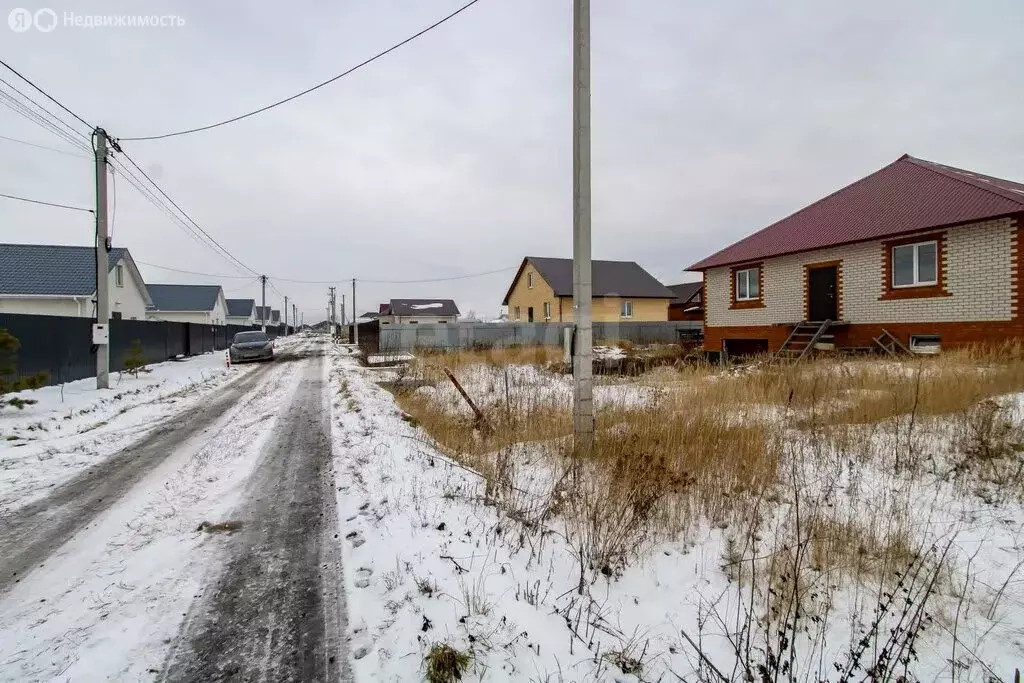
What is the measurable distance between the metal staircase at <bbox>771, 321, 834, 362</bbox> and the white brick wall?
60 centimetres

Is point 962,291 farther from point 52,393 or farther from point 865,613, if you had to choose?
point 52,393

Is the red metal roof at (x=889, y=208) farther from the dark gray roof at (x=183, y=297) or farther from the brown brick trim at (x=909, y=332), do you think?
the dark gray roof at (x=183, y=297)

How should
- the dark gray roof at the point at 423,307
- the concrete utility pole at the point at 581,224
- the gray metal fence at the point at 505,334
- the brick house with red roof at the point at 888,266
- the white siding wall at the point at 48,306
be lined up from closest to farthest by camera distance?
the concrete utility pole at the point at 581,224, the brick house with red roof at the point at 888,266, the white siding wall at the point at 48,306, the gray metal fence at the point at 505,334, the dark gray roof at the point at 423,307

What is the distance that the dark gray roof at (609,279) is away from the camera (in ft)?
120

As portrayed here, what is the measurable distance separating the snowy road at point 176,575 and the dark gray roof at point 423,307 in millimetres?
63395

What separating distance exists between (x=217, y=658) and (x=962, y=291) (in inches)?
633

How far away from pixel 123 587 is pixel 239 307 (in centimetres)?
8014

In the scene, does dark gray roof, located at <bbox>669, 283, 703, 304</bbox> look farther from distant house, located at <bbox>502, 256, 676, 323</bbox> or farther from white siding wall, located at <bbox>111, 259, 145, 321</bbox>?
white siding wall, located at <bbox>111, 259, 145, 321</bbox>

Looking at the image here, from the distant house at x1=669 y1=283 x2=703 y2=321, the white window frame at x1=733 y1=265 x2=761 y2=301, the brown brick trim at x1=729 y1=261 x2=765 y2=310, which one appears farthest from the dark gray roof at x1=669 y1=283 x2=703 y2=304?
the white window frame at x1=733 y1=265 x2=761 y2=301

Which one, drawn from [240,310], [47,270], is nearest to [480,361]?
[47,270]

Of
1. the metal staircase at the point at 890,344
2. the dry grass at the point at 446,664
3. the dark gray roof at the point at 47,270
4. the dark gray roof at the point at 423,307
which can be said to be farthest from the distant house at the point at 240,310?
the dry grass at the point at 446,664

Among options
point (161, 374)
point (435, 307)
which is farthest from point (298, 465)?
point (435, 307)

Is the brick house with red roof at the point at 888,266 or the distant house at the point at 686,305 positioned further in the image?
the distant house at the point at 686,305

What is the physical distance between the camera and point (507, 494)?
4.09 meters
